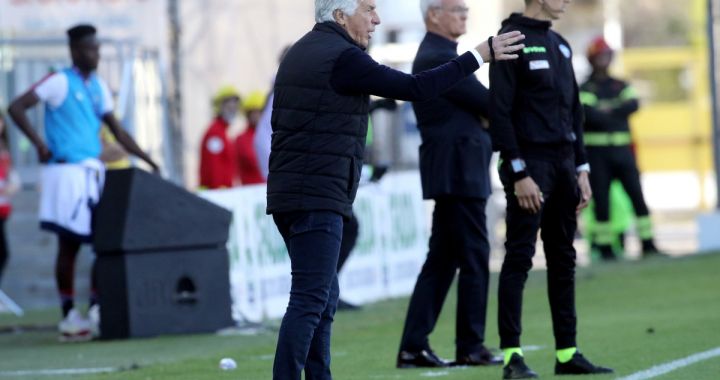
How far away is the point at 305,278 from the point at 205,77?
14.4 meters

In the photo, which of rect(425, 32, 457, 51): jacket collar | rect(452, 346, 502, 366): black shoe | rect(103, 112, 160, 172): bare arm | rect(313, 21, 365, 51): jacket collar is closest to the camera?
rect(313, 21, 365, 51): jacket collar

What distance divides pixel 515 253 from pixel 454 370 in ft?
3.18

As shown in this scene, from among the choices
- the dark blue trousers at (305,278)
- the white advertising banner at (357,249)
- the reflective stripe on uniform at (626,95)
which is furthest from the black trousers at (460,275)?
the reflective stripe on uniform at (626,95)

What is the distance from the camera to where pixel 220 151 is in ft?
58.4

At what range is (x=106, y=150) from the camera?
14594mm

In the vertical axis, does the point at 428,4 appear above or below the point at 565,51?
above

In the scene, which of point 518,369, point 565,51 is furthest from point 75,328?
point 565,51

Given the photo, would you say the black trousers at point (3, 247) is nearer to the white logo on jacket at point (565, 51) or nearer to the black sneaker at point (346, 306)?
the black sneaker at point (346, 306)

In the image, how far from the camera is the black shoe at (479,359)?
9836 mm

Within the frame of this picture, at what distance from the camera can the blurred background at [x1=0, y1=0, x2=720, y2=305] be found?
17203 mm

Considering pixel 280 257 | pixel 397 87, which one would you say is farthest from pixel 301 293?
pixel 280 257

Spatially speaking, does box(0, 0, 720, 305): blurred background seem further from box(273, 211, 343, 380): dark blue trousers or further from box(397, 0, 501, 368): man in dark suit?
box(273, 211, 343, 380): dark blue trousers

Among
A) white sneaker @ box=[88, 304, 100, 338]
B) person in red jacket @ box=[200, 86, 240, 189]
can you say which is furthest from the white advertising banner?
person in red jacket @ box=[200, 86, 240, 189]

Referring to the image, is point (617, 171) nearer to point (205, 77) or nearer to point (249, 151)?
point (249, 151)
